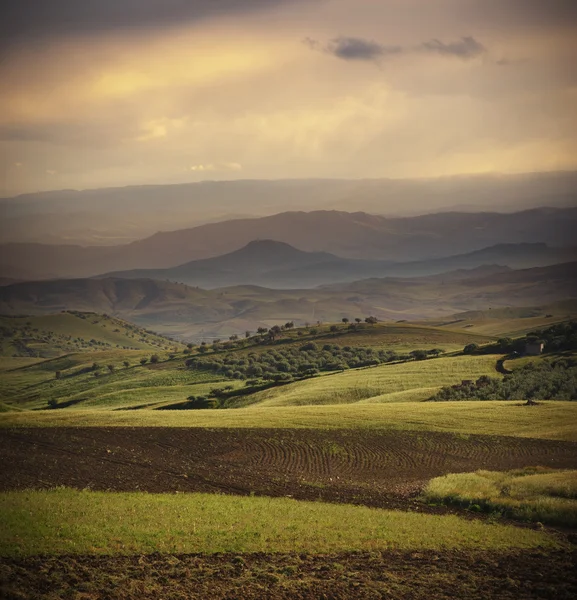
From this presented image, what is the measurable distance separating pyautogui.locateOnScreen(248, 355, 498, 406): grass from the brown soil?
194 ft

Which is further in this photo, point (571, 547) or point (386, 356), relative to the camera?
point (386, 356)

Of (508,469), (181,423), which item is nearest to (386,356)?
(181,423)

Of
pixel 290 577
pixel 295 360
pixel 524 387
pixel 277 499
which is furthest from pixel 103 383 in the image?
pixel 290 577

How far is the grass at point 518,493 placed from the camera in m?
32.3

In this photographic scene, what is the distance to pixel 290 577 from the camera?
76.2 feet

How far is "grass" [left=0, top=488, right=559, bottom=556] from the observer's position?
84.9 ft

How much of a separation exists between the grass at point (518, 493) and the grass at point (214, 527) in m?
2.84

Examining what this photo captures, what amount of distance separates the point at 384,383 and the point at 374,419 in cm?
3589

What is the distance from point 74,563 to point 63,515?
597 cm

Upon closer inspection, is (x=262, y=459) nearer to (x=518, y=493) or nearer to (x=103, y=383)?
(x=518, y=493)

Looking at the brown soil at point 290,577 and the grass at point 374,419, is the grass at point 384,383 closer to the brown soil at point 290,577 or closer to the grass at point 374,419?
the grass at point 374,419

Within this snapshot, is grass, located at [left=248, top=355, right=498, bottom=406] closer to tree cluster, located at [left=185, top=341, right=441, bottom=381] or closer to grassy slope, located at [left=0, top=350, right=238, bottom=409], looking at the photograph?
tree cluster, located at [left=185, top=341, right=441, bottom=381]

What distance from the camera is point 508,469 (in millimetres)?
43750

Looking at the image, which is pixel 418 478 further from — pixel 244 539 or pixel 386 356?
pixel 386 356
